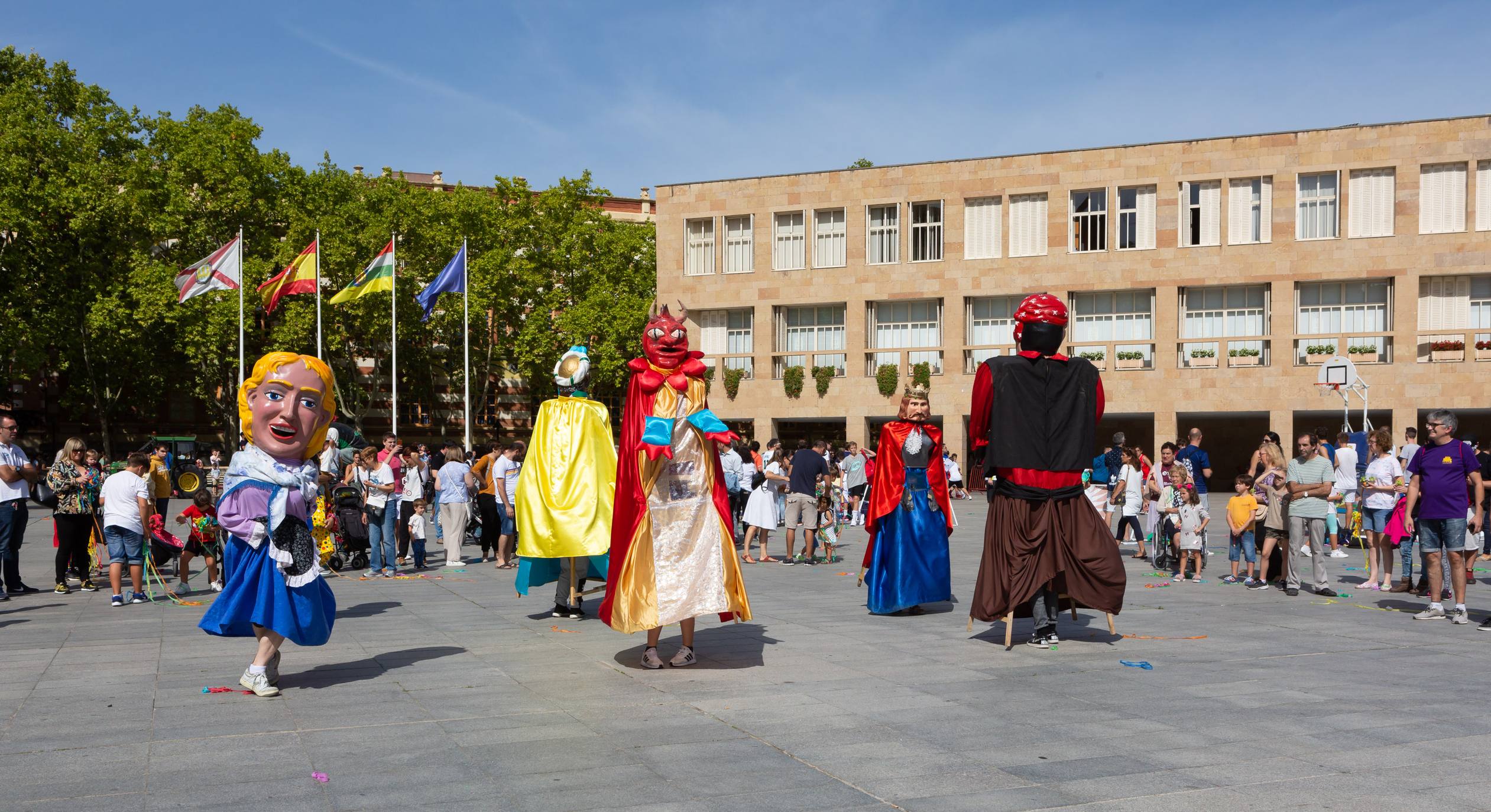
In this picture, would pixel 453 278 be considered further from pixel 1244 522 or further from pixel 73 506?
pixel 1244 522

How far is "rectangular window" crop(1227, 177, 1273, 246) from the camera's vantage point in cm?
3634

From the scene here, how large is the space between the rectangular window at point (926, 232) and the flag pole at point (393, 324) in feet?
54.4

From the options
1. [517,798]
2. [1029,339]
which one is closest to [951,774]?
[517,798]

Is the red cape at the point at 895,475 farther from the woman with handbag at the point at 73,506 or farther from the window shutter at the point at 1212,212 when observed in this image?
the window shutter at the point at 1212,212

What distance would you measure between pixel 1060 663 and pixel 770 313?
34168 mm

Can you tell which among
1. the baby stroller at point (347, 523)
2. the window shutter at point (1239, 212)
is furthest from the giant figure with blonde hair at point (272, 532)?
the window shutter at point (1239, 212)

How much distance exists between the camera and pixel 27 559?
1742 centimetres

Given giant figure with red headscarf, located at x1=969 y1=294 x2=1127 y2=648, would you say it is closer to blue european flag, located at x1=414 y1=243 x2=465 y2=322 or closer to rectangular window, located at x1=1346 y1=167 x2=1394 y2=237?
blue european flag, located at x1=414 y1=243 x2=465 y2=322

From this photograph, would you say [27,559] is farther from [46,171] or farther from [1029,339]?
[46,171]

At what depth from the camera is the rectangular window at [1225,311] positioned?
36719 millimetres

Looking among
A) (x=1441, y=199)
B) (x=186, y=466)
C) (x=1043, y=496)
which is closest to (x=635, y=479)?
(x=1043, y=496)

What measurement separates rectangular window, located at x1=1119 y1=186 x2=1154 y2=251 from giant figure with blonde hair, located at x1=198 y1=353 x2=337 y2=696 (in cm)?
3384

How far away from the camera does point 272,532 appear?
7086 millimetres

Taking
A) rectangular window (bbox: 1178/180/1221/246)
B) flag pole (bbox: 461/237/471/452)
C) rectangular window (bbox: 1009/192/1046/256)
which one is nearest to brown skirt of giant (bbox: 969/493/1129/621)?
flag pole (bbox: 461/237/471/452)
